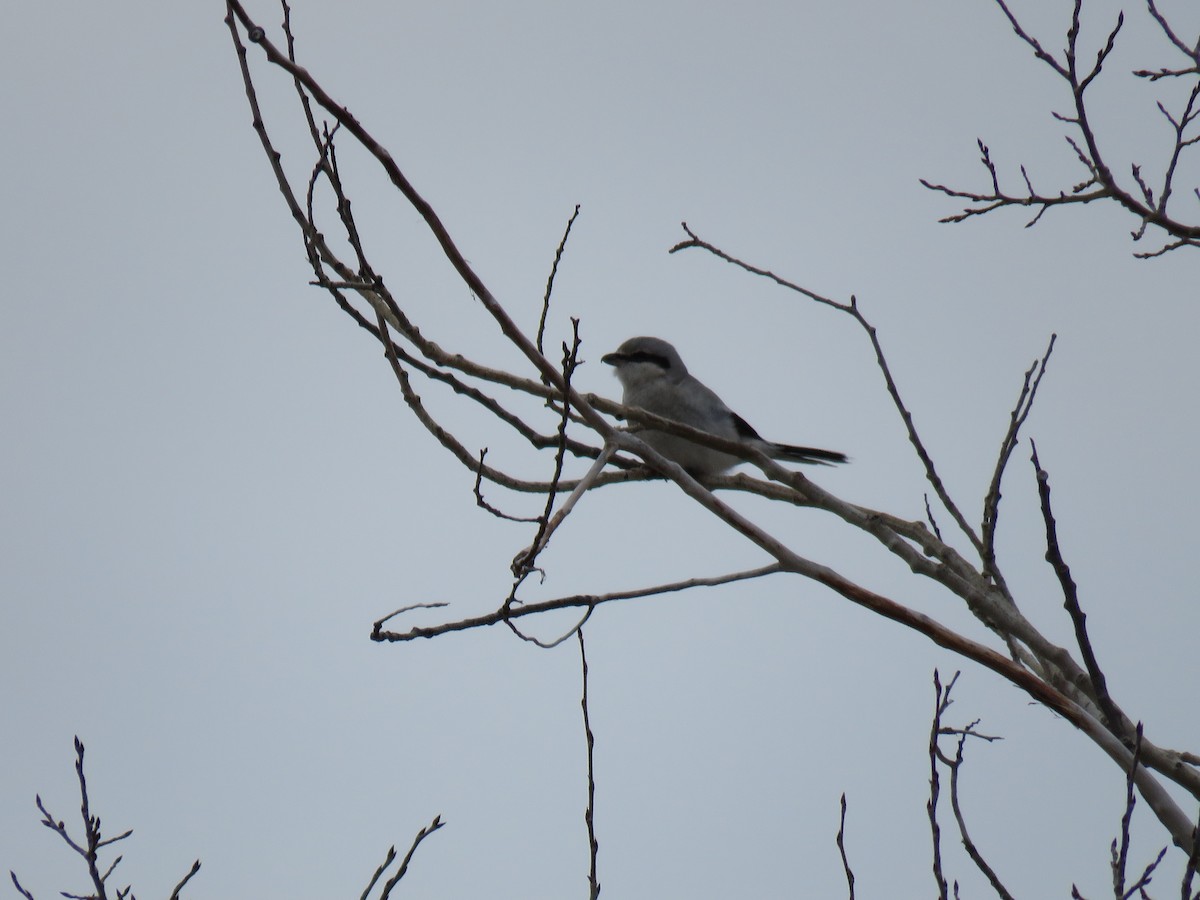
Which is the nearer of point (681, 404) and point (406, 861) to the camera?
point (406, 861)

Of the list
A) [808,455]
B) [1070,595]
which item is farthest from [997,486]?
[808,455]

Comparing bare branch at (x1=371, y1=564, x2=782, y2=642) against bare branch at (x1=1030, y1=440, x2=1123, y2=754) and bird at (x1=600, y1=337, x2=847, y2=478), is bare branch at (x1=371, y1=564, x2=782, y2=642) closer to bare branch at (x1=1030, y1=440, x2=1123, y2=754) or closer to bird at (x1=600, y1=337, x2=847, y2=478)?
bare branch at (x1=1030, y1=440, x2=1123, y2=754)

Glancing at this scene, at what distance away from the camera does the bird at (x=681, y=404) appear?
5660 mm

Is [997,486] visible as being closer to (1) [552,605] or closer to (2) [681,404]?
(1) [552,605]

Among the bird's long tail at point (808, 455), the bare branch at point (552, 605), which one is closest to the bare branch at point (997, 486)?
the bare branch at point (552, 605)

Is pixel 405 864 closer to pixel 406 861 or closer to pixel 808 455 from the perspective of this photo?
pixel 406 861

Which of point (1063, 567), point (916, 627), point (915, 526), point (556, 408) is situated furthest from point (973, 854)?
point (556, 408)

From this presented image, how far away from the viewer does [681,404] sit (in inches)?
240

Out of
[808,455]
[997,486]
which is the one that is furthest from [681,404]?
[997,486]

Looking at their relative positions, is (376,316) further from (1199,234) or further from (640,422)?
(1199,234)

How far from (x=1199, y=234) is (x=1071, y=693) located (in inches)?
59.2

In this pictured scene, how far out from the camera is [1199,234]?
3.28 m

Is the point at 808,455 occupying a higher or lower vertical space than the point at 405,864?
higher

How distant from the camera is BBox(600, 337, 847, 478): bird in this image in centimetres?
566
